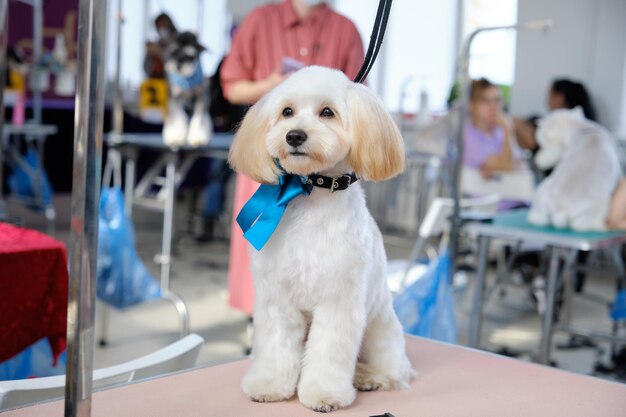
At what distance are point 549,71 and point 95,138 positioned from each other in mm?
5654

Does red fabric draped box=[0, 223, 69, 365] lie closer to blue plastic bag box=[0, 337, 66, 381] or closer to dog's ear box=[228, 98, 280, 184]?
blue plastic bag box=[0, 337, 66, 381]

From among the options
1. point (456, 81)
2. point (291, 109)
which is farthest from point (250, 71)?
point (456, 81)

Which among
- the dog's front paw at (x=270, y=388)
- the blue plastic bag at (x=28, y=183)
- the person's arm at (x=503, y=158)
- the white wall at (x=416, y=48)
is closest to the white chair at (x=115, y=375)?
the dog's front paw at (x=270, y=388)

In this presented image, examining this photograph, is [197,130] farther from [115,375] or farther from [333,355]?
[333,355]

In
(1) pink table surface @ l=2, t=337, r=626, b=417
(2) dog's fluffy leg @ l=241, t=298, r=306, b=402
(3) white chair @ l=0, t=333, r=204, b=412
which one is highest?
(2) dog's fluffy leg @ l=241, t=298, r=306, b=402

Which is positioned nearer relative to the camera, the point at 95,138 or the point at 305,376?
the point at 95,138

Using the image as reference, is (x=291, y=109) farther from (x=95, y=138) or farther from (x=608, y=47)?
(x=608, y=47)

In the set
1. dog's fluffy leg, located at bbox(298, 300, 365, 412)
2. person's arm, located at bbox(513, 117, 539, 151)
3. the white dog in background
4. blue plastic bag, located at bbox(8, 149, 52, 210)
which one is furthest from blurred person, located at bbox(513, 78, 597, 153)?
dog's fluffy leg, located at bbox(298, 300, 365, 412)

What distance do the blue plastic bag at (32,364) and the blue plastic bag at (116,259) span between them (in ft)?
3.06

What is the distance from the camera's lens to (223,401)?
911 millimetres

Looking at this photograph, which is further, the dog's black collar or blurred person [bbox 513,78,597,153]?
blurred person [bbox 513,78,597,153]

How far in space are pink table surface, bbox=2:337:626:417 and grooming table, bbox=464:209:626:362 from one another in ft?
4.23

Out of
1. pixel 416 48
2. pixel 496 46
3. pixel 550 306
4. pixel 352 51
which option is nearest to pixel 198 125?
pixel 352 51

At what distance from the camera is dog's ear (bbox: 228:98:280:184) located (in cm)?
90
